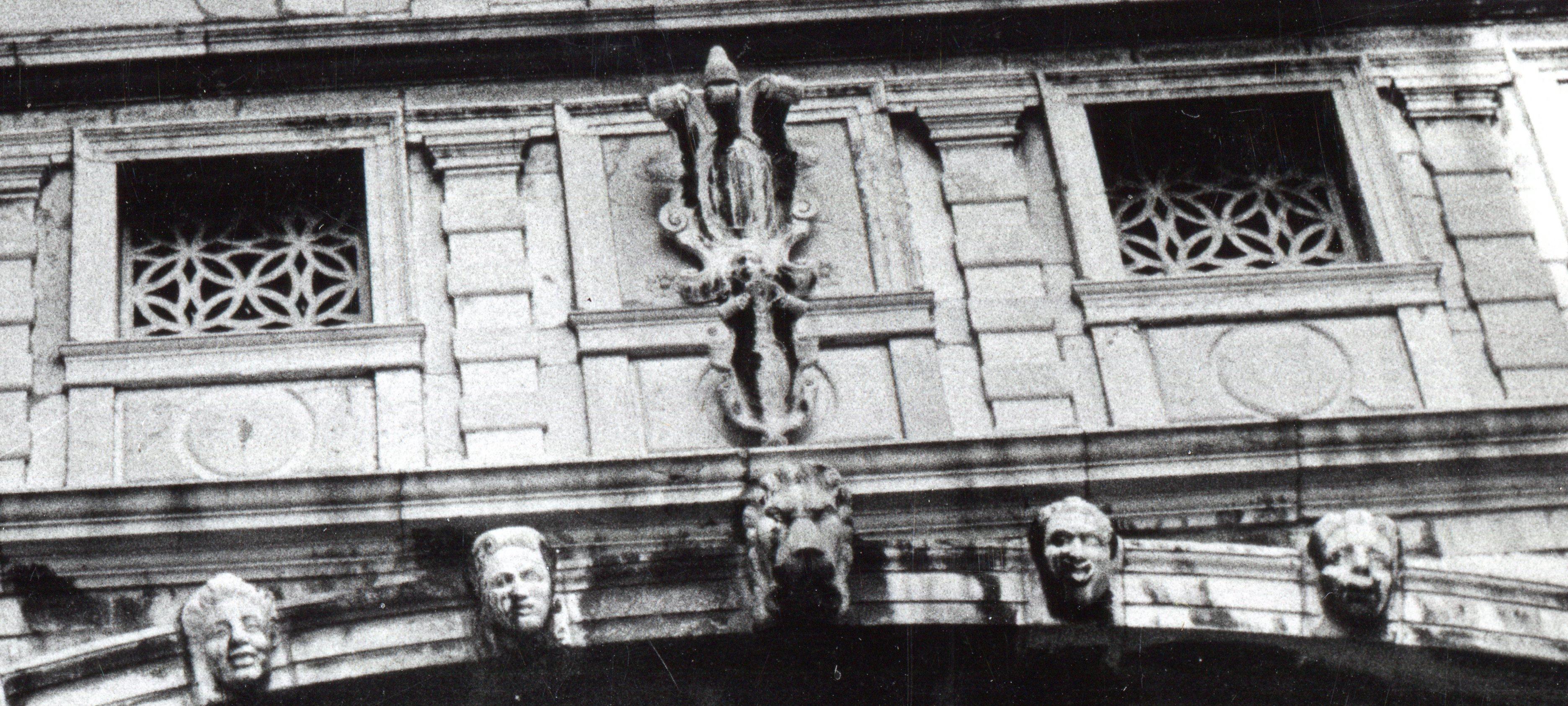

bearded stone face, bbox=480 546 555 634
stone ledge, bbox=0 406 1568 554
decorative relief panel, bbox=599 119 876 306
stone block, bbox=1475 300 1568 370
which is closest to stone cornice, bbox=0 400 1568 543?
stone ledge, bbox=0 406 1568 554

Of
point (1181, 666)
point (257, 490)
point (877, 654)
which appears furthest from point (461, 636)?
point (1181, 666)

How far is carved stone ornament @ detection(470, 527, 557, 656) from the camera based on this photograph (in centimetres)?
908

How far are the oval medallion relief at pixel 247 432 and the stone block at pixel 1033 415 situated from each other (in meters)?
2.63

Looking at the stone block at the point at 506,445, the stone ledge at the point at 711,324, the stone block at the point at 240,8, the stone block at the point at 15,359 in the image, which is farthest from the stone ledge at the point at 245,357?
the stone block at the point at 240,8

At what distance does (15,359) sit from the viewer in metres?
10.0

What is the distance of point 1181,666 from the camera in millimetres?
9602

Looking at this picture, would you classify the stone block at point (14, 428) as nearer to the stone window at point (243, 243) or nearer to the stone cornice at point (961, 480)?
the stone cornice at point (961, 480)

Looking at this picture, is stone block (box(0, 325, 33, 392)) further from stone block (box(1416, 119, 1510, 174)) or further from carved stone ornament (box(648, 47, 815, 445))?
stone block (box(1416, 119, 1510, 174))

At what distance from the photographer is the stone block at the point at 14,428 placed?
9.78m

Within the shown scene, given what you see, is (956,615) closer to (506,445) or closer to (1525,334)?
(506,445)

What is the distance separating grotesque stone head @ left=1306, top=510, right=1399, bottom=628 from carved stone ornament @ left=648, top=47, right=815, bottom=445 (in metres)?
2.01

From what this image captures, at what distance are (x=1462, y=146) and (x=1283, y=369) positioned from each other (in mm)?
1458

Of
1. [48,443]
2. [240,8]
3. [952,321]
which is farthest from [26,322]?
[952,321]

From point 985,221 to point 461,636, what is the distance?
2.87m
